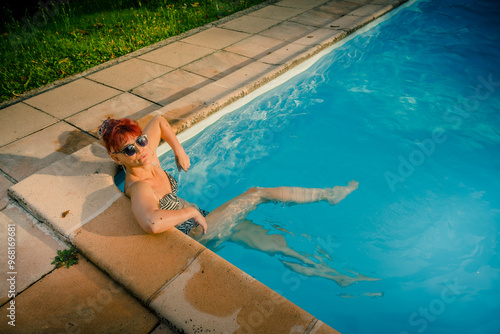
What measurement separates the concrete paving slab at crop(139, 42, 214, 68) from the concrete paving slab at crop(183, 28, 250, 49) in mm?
221

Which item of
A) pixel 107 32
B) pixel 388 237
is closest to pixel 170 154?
pixel 388 237

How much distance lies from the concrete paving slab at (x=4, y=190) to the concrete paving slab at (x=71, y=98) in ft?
4.66

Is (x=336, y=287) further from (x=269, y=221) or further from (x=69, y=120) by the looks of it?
(x=69, y=120)

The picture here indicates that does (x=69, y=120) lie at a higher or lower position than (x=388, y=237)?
higher

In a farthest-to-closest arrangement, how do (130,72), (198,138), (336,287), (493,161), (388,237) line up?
1. (130,72)
2. (493,161)
3. (198,138)
4. (388,237)
5. (336,287)

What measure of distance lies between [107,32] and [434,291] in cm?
765

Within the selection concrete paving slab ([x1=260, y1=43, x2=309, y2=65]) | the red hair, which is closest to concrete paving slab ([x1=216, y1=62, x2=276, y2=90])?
concrete paving slab ([x1=260, y1=43, x2=309, y2=65])

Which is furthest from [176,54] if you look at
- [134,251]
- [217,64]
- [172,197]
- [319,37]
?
[134,251]

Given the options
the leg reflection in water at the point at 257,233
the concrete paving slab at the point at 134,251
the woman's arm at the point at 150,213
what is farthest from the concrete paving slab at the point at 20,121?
the leg reflection in water at the point at 257,233

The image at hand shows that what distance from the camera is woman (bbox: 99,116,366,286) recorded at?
104 inches

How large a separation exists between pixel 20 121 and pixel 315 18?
6292mm

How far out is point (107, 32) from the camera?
7090mm

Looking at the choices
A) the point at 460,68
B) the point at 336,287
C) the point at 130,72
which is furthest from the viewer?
the point at 460,68

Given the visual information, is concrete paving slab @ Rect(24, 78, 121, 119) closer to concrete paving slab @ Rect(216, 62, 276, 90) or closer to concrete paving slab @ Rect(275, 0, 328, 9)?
concrete paving slab @ Rect(216, 62, 276, 90)
